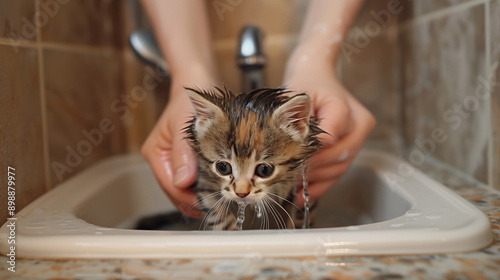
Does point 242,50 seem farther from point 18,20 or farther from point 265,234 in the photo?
point 265,234

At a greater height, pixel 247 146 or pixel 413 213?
pixel 247 146

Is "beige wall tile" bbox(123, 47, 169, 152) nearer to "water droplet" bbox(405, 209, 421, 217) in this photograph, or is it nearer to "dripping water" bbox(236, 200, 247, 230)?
"dripping water" bbox(236, 200, 247, 230)

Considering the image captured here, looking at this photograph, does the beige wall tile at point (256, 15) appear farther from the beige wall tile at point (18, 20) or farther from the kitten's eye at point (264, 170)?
the kitten's eye at point (264, 170)

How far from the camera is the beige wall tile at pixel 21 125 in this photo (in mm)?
783

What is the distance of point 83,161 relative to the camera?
3.82 feet

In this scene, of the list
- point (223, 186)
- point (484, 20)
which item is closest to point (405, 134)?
point (484, 20)

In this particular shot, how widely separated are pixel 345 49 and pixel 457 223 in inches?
33.9

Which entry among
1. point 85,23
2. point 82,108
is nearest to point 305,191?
point 82,108

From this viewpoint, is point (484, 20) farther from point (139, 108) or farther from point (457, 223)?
point (139, 108)

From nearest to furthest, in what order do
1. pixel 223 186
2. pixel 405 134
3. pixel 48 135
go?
pixel 223 186
pixel 48 135
pixel 405 134

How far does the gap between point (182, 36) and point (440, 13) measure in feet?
2.17

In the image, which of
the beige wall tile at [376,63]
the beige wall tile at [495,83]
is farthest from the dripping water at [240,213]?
the beige wall tile at [376,63]

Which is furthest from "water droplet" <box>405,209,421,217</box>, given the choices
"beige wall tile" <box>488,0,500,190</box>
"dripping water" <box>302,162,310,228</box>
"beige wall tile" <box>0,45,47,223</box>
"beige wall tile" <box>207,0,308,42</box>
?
"beige wall tile" <box>207,0,308,42</box>

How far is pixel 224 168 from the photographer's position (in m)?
0.80
